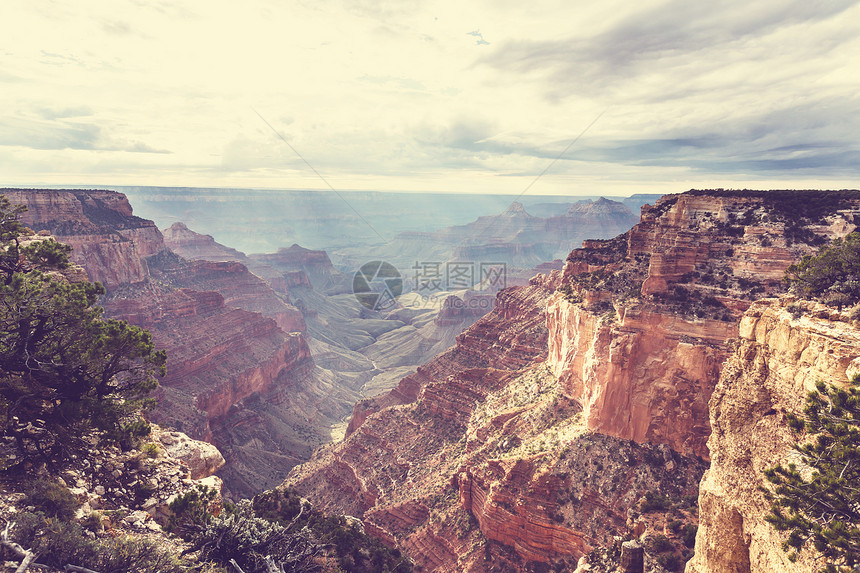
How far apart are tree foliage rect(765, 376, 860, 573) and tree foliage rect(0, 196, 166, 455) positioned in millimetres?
22375

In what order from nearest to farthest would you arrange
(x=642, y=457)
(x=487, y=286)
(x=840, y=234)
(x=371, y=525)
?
(x=840, y=234) → (x=642, y=457) → (x=371, y=525) → (x=487, y=286)

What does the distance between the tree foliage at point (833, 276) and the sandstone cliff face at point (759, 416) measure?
932 millimetres

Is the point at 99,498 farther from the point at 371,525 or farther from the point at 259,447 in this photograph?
the point at 259,447

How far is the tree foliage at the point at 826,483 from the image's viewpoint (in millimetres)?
9875

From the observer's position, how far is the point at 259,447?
70.6 m

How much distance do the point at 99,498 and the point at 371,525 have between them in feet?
94.6

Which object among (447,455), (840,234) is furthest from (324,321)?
(840,234)

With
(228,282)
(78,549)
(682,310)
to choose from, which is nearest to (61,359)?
(78,549)

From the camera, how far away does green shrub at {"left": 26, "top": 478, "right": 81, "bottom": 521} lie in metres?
13.1

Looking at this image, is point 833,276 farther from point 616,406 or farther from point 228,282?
point 228,282

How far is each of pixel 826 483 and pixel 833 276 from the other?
26.1ft

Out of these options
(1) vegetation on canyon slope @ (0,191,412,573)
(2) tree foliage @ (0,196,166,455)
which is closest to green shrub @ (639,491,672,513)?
(1) vegetation on canyon slope @ (0,191,412,573)

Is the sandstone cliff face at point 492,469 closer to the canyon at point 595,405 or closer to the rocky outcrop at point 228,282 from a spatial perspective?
the canyon at point 595,405

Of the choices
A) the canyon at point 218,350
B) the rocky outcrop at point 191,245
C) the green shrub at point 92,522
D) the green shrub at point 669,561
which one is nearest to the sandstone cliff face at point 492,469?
the green shrub at point 669,561
